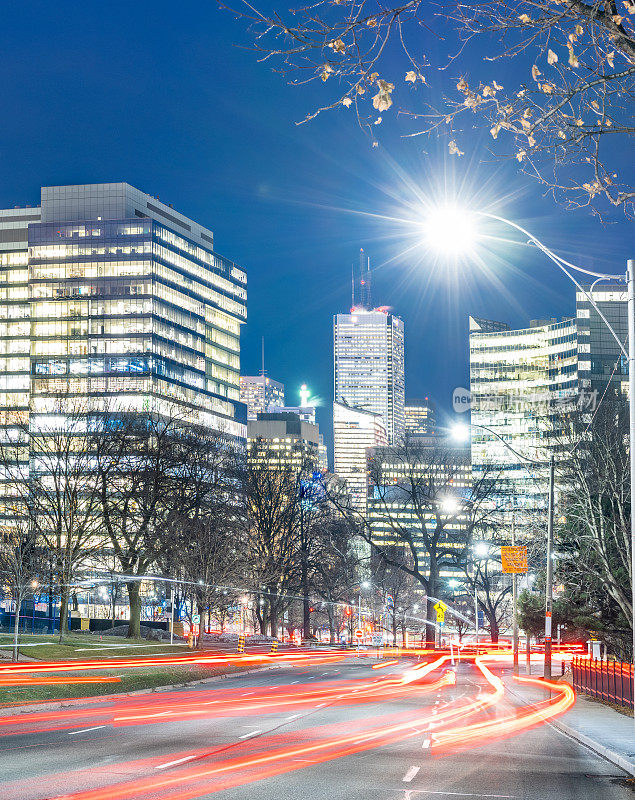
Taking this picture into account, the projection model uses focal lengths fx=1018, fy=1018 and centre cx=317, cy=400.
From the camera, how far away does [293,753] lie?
17.2m

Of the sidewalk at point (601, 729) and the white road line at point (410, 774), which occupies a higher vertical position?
the white road line at point (410, 774)

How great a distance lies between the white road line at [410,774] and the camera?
1435cm

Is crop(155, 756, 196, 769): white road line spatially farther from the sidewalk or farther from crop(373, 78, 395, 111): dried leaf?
crop(373, 78, 395, 111): dried leaf

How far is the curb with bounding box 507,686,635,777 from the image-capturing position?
16066 millimetres

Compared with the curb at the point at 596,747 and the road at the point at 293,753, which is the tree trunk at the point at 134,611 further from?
the curb at the point at 596,747

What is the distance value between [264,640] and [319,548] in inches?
453

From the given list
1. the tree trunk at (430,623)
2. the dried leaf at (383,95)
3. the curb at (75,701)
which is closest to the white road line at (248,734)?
the curb at (75,701)

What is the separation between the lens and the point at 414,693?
35.6m

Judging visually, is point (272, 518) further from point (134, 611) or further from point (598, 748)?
point (598, 748)

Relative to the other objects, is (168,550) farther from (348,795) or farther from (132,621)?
(348,795)

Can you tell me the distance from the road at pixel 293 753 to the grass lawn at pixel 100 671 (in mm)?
1595

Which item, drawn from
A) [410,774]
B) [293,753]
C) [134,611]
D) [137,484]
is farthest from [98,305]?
[410,774]

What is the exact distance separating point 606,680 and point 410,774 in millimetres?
16910

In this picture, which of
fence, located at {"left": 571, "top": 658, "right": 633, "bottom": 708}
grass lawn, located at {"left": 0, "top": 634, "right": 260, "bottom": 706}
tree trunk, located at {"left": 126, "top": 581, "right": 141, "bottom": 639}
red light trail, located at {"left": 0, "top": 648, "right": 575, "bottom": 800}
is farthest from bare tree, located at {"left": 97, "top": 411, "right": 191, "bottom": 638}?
fence, located at {"left": 571, "top": 658, "right": 633, "bottom": 708}
